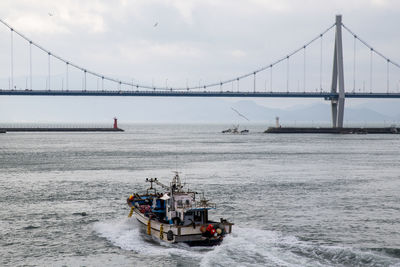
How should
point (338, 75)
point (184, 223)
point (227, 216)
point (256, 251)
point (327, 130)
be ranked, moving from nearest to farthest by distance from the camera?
point (256, 251) < point (184, 223) < point (227, 216) < point (338, 75) < point (327, 130)

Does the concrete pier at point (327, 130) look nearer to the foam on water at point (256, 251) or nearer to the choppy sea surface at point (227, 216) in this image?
the choppy sea surface at point (227, 216)

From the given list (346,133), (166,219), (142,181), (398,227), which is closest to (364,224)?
(398,227)

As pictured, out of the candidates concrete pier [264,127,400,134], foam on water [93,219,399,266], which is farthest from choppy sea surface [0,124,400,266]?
concrete pier [264,127,400,134]

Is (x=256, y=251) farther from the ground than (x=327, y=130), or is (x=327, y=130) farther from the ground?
(x=327, y=130)

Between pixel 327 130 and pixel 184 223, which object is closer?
pixel 184 223

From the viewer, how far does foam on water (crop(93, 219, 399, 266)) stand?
69.9ft

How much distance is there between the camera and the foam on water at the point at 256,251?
21297 millimetres

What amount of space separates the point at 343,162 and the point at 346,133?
9986 cm

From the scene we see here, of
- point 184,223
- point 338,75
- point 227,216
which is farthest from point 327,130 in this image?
point 184,223

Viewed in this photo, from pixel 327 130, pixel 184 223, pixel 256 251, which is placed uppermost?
pixel 327 130

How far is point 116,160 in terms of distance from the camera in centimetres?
6925

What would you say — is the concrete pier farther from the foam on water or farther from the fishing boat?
the foam on water

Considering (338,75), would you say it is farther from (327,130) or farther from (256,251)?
(256,251)

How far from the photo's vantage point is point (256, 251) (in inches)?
899
